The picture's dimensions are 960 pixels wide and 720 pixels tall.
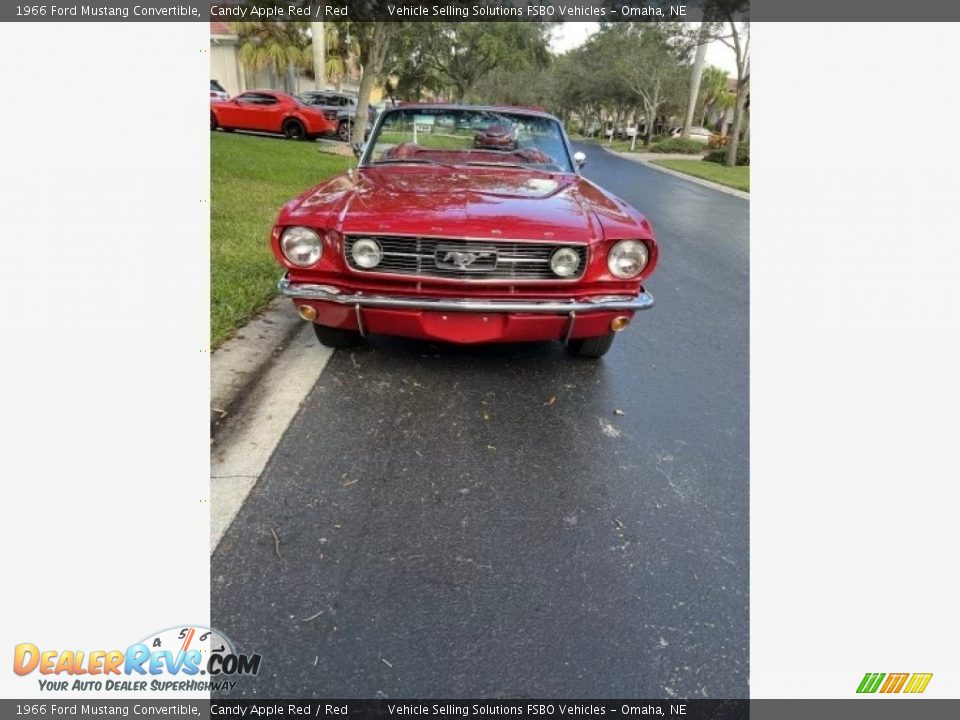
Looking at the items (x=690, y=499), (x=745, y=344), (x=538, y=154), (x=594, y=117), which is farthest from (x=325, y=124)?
(x=594, y=117)

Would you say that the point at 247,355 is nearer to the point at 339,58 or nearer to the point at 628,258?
the point at 628,258

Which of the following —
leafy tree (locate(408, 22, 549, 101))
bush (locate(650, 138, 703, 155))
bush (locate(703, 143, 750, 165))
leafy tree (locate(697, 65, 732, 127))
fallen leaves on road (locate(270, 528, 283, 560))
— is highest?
leafy tree (locate(697, 65, 732, 127))

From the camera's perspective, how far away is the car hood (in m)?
2.62

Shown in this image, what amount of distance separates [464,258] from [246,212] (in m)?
4.65

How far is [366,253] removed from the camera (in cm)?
268

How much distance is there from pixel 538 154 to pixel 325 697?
350cm

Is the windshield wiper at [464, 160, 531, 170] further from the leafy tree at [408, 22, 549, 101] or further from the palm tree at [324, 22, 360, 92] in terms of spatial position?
the palm tree at [324, 22, 360, 92]

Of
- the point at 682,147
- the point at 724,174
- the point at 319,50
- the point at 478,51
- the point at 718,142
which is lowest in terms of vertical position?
the point at 724,174

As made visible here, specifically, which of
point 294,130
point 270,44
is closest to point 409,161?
point 294,130

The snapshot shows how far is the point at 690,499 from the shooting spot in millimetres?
2301

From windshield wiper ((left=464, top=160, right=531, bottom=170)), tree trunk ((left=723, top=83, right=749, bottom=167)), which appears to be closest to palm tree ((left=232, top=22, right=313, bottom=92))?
tree trunk ((left=723, top=83, right=749, bottom=167))

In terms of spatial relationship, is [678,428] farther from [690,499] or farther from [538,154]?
[538,154]

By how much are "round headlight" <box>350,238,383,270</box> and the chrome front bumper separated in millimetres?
145

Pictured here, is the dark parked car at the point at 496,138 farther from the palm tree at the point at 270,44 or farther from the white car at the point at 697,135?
the white car at the point at 697,135
